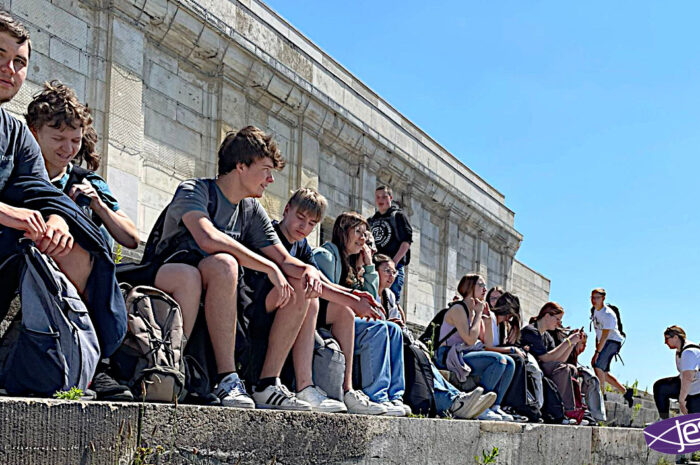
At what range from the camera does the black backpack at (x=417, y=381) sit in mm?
6434

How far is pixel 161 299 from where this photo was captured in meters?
3.91

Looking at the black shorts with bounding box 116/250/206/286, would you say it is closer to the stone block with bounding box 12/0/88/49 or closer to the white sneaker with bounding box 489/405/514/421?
the white sneaker with bounding box 489/405/514/421

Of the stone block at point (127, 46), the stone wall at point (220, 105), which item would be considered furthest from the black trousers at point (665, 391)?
the stone block at point (127, 46)

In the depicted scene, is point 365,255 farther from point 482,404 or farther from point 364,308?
point 482,404

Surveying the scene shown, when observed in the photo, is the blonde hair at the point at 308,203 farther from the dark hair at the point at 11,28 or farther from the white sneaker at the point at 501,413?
the white sneaker at the point at 501,413

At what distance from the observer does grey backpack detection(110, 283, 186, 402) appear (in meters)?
3.70

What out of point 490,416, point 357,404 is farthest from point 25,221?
point 490,416

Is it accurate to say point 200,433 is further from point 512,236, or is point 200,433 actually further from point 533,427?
point 512,236

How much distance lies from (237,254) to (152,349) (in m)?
0.81

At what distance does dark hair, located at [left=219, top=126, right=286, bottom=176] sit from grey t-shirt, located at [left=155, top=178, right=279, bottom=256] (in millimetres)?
136

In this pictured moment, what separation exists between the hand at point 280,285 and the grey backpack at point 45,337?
1363mm

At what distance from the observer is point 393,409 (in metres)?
5.61

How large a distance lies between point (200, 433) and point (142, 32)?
822 centimetres

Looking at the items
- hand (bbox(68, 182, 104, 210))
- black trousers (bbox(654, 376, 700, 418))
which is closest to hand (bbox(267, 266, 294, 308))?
hand (bbox(68, 182, 104, 210))
